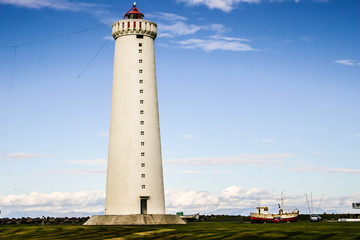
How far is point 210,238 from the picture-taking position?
4347cm

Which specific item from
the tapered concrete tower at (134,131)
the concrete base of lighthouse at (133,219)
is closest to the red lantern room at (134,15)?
the tapered concrete tower at (134,131)

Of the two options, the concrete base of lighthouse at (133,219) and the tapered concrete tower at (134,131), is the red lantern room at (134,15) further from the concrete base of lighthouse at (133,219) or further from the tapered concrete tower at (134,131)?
the concrete base of lighthouse at (133,219)

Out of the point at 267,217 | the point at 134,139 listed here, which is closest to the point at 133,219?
the point at 134,139

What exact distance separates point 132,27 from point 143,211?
24.8 metres

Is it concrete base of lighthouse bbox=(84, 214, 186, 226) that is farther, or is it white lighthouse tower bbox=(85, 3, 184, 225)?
white lighthouse tower bbox=(85, 3, 184, 225)

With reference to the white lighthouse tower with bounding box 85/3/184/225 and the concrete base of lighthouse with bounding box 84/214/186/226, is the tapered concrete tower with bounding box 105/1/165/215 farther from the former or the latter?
the concrete base of lighthouse with bounding box 84/214/186/226

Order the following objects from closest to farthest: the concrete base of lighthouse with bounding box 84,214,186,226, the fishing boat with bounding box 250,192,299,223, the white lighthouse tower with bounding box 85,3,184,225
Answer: the concrete base of lighthouse with bounding box 84,214,186,226
the white lighthouse tower with bounding box 85,3,184,225
the fishing boat with bounding box 250,192,299,223

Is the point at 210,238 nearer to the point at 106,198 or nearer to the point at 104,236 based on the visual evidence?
the point at 104,236

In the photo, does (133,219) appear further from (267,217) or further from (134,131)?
(267,217)

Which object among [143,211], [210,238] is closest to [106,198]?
[143,211]

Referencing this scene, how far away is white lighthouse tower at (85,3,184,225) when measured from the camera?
6788 centimetres

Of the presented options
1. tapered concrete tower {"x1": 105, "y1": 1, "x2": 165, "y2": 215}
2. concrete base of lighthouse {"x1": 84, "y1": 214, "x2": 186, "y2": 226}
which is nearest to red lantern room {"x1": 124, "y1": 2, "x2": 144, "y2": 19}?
tapered concrete tower {"x1": 105, "y1": 1, "x2": 165, "y2": 215}

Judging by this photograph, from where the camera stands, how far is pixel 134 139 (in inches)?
2707

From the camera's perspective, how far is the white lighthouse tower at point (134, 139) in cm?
6788
